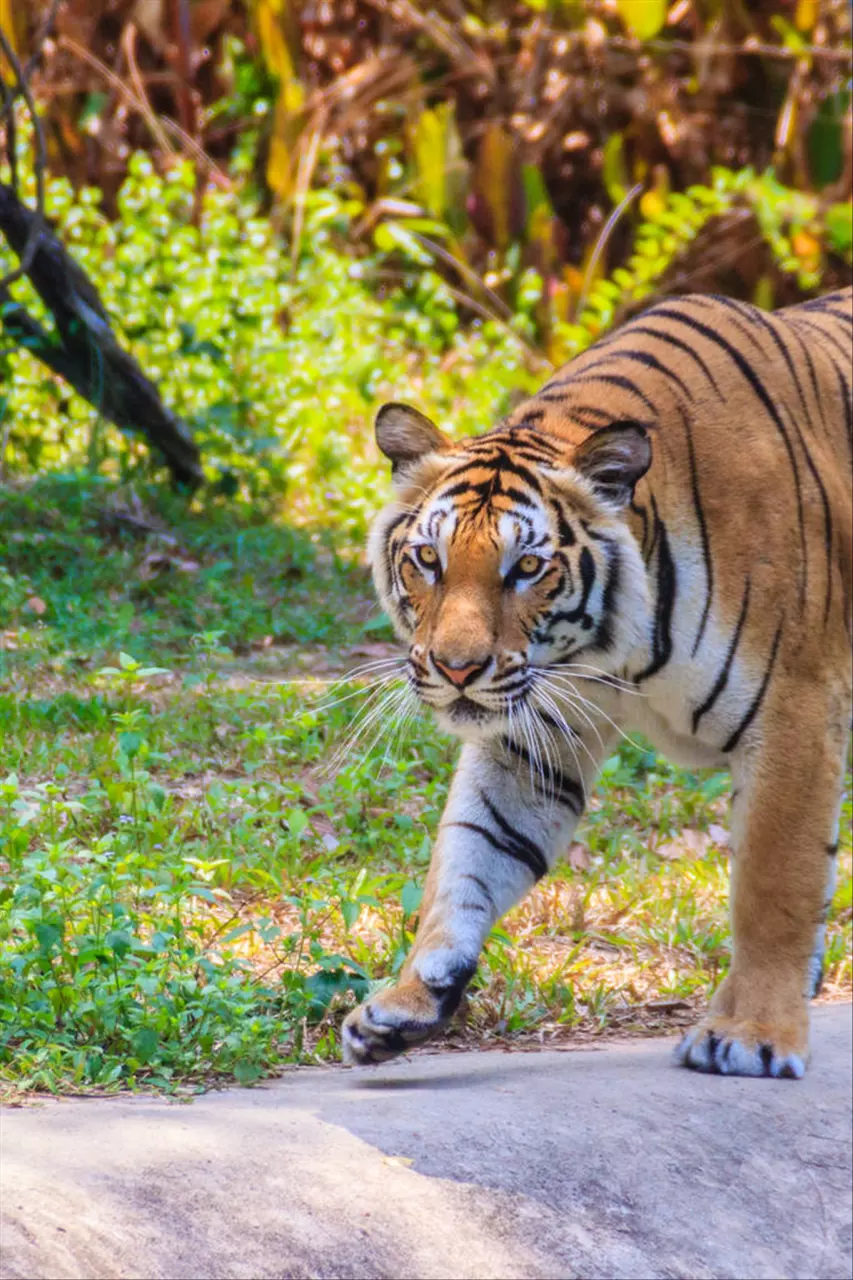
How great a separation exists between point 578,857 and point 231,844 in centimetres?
90

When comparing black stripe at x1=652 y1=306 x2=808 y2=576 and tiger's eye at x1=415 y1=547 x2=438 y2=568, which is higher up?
black stripe at x1=652 y1=306 x2=808 y2=576

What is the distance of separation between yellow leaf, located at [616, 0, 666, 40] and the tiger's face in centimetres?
567

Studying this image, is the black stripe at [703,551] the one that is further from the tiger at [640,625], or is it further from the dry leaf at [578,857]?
the dry leaf at [578,857]

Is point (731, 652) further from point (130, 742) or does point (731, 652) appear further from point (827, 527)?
point (130, 742)

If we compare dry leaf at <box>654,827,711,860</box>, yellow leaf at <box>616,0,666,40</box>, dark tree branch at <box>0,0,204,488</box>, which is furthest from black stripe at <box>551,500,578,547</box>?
yellow leaf at <box>616,0,666,40</box>

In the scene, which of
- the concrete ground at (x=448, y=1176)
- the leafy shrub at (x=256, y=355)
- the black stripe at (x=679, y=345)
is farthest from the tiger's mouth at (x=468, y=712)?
the leafy shrub at (x=256, y=355)

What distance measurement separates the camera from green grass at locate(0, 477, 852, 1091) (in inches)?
120

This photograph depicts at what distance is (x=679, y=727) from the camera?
3.30m

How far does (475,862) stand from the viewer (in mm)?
3309

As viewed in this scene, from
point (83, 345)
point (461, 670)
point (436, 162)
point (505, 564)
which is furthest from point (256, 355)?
point (461, 670)

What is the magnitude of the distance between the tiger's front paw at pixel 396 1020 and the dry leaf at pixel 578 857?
1.20 metres

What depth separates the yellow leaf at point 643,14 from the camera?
27.0 ft

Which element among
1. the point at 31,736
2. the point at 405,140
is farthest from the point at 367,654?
the point at 405,140

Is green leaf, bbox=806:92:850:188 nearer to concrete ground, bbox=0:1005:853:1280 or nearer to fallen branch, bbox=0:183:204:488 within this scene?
fallen branch, bbox=0:183:204:488
